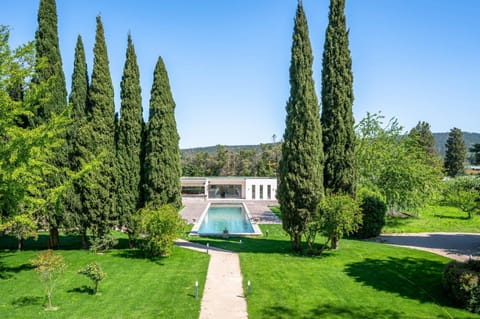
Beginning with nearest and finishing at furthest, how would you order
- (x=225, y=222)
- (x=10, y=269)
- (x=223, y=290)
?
1. (x=223, y=290)
2. (x=10, y=269)
3. (x=225, y=222)

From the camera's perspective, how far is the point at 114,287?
37.0 ft

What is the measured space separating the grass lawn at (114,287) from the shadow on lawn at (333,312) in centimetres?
218

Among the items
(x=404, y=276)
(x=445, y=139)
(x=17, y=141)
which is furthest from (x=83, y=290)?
(x=445, y=139)

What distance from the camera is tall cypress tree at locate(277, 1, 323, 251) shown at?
1546cm

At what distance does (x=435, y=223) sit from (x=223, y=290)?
2060 cm

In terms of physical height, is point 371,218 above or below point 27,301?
above

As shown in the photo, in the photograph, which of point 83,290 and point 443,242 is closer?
point 83,290

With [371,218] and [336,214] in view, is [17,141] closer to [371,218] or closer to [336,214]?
[336,214]

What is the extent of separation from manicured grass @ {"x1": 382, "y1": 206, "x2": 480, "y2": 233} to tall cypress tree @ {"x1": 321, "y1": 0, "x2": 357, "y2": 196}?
30.7ft

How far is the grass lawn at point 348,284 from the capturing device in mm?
9484

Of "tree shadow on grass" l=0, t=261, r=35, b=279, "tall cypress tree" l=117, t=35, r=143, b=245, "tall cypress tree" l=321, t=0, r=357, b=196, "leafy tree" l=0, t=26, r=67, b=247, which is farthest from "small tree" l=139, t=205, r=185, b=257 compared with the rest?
"tall cypress tree" l=321, t=0, r=357, b=196

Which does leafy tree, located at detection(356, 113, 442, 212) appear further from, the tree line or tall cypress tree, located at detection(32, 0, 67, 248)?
tall cypress tree, located at detection(32, 0, 67, 248)

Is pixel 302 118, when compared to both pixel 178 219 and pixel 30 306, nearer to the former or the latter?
pixel 178 219

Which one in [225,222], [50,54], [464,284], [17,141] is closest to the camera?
[464,284]
